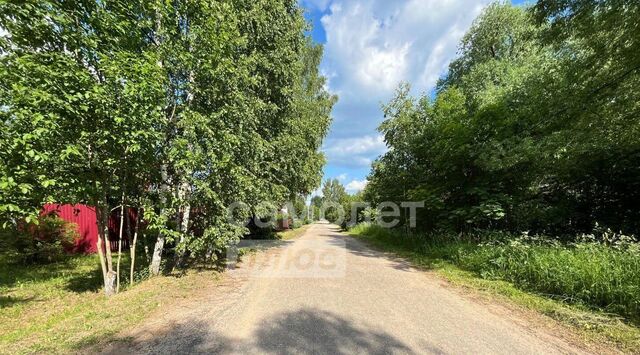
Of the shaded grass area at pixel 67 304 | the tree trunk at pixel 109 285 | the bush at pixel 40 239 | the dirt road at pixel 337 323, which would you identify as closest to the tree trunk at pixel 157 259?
the shaded grass area at pixel 67 304

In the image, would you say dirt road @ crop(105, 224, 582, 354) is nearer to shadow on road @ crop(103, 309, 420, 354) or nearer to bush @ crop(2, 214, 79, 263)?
shadow on road @ crop(103, 309, 420, 354)

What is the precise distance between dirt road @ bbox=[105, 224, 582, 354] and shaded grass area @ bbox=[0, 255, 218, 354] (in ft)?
1.67

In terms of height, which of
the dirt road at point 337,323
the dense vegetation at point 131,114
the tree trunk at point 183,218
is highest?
the dense vegetation at point 131,114

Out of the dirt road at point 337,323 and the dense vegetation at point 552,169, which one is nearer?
the dirt road at point 337,323

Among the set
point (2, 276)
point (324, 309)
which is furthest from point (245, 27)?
point (2, 276)

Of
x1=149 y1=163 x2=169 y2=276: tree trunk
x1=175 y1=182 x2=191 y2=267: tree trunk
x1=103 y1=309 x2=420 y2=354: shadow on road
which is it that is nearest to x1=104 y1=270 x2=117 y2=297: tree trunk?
x1=149 y1=163 x2=169 y2=276: tree trunk

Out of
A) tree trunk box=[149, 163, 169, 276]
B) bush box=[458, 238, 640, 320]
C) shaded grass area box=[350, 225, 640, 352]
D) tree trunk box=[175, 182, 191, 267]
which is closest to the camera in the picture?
shaded grass area box=[350, 225, 640, 352]

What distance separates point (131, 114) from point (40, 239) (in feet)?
24.1

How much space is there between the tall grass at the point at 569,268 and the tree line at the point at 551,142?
181 centimetres

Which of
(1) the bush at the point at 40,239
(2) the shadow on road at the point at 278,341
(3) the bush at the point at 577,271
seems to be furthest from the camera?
(1) the bush at the point at 40,239

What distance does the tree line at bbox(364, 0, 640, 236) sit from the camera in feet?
24.6

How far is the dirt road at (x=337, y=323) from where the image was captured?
3682 mm

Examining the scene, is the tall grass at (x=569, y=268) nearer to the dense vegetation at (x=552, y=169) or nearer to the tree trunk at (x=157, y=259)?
the dense vegetation at (x=552, y=169)

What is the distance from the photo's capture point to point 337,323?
14.6ft
